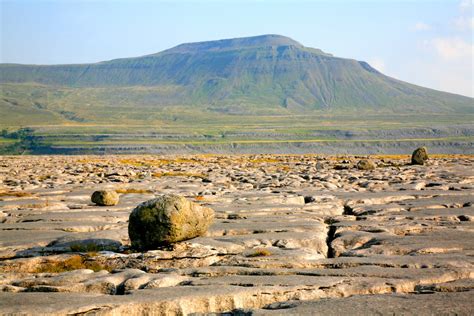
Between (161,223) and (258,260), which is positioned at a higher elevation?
(161,223)

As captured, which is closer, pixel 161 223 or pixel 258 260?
Answer: pixel 258 260

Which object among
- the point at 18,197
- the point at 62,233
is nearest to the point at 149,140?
the point at 18,197

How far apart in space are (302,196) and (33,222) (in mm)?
13808

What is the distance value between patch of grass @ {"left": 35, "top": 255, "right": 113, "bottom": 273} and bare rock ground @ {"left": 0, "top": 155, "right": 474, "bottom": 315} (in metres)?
0.04

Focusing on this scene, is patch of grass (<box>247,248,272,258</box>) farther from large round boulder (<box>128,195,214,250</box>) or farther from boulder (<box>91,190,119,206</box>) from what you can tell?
boulder (<box>91,190,119,206</box>)

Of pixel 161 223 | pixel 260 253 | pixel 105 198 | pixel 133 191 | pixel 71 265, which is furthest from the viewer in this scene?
pixel 133 191

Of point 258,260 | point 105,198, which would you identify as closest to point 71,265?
point 258,260

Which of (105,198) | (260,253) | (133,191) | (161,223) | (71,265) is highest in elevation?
(161,223)

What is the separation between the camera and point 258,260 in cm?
1502

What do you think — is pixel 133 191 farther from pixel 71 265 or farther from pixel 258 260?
pixel 258 260

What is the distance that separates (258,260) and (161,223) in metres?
3.17

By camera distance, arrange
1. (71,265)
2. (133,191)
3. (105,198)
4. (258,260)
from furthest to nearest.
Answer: (133,191) < (105,198) < (71,265) < (258,260)

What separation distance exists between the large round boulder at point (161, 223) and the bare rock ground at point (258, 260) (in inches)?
15.3

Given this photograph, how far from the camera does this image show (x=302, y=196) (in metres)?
29.3
